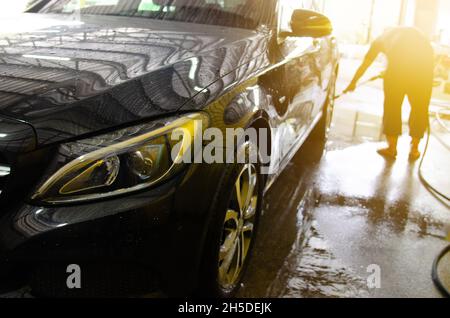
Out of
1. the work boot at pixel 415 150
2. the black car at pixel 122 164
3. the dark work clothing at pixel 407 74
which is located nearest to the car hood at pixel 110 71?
the black car at pixel 122 164

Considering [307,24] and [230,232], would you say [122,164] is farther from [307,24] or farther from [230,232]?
[307,24]

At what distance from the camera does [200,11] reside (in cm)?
244

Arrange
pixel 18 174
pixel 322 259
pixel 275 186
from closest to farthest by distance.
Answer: pixel 18 174 → pixel 322 259 → pixel 275 186

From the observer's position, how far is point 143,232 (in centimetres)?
138

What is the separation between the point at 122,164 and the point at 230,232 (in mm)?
636

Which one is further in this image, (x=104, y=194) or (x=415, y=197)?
(x=415, y=197)

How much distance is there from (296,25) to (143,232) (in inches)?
64.8

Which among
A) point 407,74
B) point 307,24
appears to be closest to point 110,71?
point 307,24

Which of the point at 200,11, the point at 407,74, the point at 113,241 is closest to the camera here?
the point at 113,241

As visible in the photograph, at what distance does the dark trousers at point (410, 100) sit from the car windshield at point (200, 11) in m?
2.22
